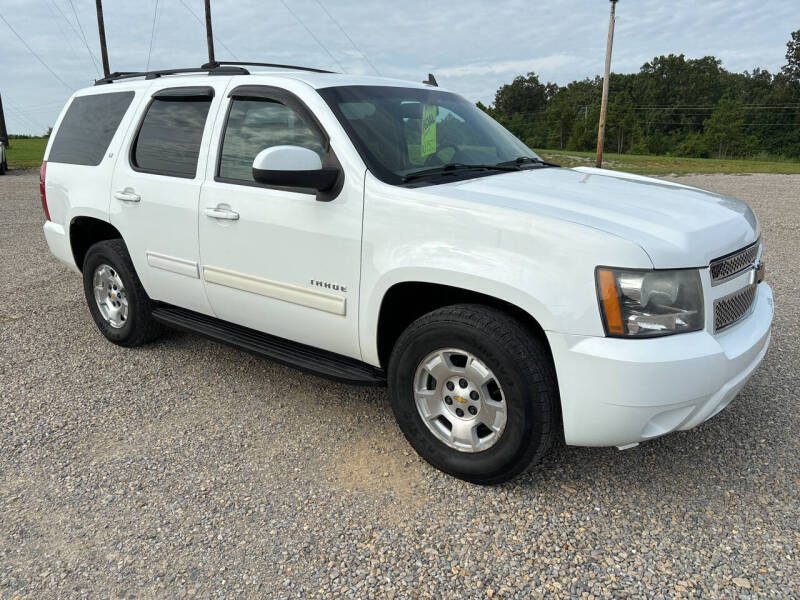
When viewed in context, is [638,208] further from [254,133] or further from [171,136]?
[171,136]

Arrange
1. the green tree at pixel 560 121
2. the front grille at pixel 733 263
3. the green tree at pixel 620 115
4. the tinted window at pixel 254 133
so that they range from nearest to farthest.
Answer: the front grille at pixel 733 263 < the tinted window at pixel 254 133 < the green tree at pixel 620 115 < the green tree at pixel 560 121

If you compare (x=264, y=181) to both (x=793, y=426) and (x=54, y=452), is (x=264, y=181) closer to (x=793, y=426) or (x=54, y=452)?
(x=54, y=452)

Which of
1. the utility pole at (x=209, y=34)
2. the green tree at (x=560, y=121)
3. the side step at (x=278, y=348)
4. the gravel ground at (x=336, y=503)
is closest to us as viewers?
the gravel ground at (x=336, y=503)

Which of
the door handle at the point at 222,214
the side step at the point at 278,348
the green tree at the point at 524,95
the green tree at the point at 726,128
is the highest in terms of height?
the green tree at the point at 524,95

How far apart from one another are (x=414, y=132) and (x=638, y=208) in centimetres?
135

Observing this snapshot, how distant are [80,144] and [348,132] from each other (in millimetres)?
2680

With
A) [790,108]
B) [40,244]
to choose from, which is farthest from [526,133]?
[40,244]

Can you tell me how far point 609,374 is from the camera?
2.48m

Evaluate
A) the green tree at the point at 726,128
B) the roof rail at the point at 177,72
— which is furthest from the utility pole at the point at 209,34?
the green tree at the point at 726,128

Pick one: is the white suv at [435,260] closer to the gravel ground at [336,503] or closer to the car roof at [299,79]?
the car roof at [299,79]

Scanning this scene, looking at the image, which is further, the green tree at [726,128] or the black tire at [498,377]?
the green tree at [726,128]

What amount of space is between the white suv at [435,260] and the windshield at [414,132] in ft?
0.05

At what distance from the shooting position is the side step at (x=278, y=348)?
330 centimetres

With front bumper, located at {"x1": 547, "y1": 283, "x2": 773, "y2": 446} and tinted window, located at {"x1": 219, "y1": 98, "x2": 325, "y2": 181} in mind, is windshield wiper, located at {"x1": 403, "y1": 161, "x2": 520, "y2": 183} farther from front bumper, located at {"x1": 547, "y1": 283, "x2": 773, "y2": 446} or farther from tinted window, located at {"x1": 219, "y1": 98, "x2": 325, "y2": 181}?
front bumper, located at {"x1": 547, "y1": 283, "x2": 773, "y2": 446}
